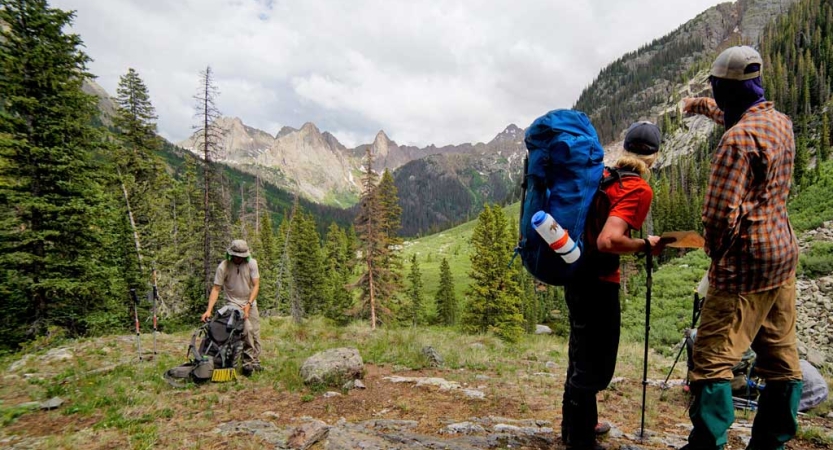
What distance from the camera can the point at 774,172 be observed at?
245 cm

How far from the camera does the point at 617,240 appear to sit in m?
2.52

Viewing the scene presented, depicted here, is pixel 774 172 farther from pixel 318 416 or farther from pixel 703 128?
pixel 703 128

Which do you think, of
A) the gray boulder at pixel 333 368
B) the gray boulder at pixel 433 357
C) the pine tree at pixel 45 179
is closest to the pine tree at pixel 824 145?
the gray boulder at pixel 433 357

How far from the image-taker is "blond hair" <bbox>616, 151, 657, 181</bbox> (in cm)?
286

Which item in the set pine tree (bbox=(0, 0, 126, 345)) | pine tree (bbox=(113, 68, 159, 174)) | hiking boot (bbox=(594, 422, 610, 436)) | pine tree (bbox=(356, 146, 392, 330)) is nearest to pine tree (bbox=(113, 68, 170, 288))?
pine tree (bbox=(113, 68, 159, 174))

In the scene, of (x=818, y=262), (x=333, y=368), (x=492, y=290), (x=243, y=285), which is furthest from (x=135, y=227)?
(x=818, y=262)

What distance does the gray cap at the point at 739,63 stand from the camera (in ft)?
8.38

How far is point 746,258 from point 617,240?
0.82 metres

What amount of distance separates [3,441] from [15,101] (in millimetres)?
14181

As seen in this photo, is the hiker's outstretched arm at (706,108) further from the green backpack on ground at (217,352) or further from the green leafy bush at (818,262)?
the green leafy bush at (818,262)

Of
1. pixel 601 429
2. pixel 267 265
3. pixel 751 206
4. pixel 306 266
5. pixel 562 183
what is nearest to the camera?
pixel 751 206

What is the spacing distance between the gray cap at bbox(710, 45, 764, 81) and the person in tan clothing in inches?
299

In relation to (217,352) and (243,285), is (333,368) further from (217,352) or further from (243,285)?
(243,285)

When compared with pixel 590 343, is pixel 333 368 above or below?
below
